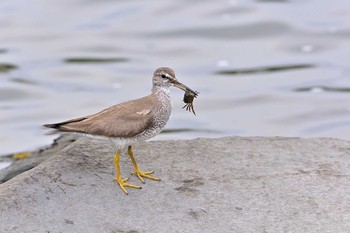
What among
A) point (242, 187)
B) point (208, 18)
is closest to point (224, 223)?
point (242, 187)

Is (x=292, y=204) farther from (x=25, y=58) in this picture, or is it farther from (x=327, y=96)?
(x=25, y=58)

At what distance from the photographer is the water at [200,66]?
1334 cm

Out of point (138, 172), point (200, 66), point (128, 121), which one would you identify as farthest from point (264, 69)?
point (128, 121)

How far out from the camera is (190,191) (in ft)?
24.0

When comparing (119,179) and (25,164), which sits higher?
(119,179)

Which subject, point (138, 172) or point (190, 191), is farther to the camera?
point (138, 172)

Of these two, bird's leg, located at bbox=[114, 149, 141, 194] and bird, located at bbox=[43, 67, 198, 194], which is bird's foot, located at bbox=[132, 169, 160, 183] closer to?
bird, located at bbox=[43, 67, 198, 194]

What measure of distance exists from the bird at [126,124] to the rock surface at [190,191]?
174 mm

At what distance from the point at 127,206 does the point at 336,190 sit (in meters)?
1.72

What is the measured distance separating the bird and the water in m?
4.98

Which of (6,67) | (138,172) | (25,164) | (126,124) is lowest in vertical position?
(25,164)

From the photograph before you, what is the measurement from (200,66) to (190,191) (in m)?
7.79

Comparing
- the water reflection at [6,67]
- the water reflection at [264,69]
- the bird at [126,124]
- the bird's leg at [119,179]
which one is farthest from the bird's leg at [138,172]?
the water reflection at [6,67]

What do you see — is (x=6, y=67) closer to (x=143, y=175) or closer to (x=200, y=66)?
(x=200, y=66)
